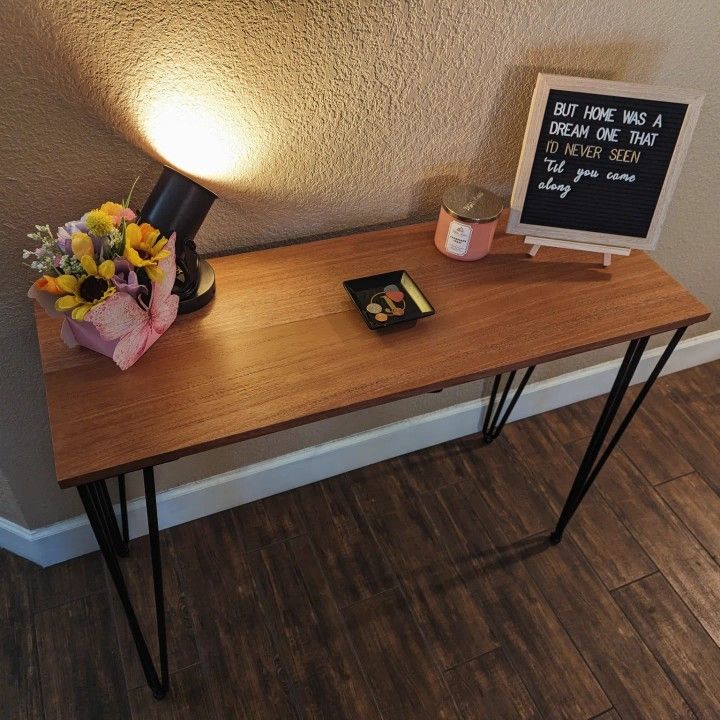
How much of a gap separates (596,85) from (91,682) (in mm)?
1755

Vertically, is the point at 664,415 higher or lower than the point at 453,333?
lower

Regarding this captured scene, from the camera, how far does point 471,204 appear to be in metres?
1.31

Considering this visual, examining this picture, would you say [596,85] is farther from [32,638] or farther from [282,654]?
[32,638]

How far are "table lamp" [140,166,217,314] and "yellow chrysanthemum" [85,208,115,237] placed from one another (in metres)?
0.12

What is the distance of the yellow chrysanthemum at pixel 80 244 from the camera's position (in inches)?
37.2

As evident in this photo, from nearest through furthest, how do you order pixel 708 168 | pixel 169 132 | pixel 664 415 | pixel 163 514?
pixel 169 132 → pixel 708 168 → pixel 163 514 → pixel 664 415

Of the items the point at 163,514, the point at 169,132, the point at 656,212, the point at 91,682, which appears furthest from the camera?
the point at 163,514

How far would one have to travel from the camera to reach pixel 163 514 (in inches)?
71.1

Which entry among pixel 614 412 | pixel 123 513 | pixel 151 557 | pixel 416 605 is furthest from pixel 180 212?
pixel 416 605

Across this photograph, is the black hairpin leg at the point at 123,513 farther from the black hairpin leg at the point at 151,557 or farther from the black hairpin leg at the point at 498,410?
the black hairpin leg at the point at 498,410

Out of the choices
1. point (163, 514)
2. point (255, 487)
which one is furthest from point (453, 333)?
point (163, 514)

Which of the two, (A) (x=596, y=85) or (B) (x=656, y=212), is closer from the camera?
(A) (x=596, y=85)

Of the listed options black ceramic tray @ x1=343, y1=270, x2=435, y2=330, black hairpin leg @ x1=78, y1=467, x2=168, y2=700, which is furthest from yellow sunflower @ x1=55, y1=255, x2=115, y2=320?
black ceramic tray @ x1=343, y1=270, x2=435, y2=330

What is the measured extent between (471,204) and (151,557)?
1019mm
